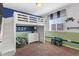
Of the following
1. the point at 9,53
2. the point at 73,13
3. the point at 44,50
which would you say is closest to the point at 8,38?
the point at 9,53

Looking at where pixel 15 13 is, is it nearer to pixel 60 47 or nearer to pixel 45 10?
pixel 45 10

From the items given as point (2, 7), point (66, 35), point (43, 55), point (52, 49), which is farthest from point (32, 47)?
point (2, 7)

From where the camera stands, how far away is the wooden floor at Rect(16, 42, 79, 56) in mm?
1528

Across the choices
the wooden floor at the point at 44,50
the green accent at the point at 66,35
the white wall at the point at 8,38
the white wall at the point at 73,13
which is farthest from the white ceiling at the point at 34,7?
the wooden floor at the point at 44,50

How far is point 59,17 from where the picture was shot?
5.36 ft

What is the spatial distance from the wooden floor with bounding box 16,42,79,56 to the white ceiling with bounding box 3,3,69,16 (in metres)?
0.57

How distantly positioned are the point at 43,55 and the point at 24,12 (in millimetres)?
792

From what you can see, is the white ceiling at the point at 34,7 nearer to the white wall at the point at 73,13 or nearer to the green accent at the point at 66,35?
the white wall at the point at 73,13

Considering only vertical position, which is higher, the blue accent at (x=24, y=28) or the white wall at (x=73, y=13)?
the white wall at (x=73, y=13)

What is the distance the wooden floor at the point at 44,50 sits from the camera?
60.2 inches

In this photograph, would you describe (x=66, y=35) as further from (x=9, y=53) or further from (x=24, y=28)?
(x=9, y=53)

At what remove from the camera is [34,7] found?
1.61 metres

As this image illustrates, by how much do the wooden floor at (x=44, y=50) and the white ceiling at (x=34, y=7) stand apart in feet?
1.88

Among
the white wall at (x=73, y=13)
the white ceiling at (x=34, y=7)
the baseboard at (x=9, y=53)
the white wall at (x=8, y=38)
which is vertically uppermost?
the white ceiling at (x=34, y=7)
